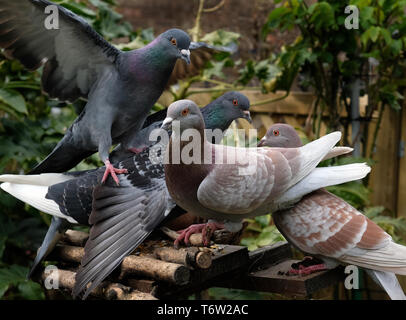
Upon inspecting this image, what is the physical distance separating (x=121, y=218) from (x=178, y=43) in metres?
0.46

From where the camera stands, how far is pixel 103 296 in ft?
3.73

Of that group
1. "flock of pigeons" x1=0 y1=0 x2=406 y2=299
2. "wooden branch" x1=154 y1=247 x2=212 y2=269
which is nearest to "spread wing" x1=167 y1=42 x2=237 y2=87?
"flock of pigeons" x1=0 y1=0 x2=406 y2=299

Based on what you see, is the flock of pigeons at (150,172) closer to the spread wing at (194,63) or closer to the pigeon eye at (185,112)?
the pigeon eye at (185,112)

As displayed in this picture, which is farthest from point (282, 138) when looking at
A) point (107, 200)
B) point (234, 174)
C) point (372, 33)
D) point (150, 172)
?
point (372, 33)

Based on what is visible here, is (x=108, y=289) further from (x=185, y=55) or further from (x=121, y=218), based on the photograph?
(x=185, y=55)

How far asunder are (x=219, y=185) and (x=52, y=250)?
24.5 inches

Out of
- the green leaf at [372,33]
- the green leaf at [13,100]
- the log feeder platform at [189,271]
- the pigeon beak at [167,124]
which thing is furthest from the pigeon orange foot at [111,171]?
the green leaf at [372,33]

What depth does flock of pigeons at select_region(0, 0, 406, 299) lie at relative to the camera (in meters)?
1.02

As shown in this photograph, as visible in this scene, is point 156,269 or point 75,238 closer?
point 156,269

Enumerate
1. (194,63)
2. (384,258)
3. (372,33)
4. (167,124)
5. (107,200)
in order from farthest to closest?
(372,33) → (194,63) → (107,200) → (384,258) → (167,124)

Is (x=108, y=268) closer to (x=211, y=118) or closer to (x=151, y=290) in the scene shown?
(x=151, y=290)

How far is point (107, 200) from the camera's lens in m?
1.18

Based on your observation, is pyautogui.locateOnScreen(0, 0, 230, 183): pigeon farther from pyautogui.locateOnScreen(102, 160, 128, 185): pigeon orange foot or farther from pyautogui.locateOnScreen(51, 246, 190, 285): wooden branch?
pyautogui.locateOnScreen(51, 246, 190, 285): wooden branch

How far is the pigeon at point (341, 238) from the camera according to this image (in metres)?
1.07
